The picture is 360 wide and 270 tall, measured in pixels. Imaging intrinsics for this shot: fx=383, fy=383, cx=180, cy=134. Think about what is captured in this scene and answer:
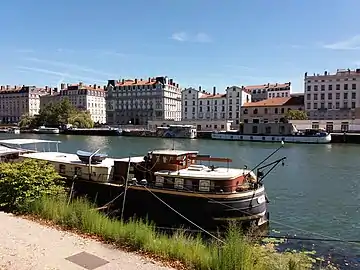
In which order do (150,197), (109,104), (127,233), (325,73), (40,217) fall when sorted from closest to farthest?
(127,233), (40,217), (150,197), (325,73), (109,104)

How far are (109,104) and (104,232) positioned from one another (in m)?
167

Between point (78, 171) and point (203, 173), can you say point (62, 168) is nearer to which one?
point (78, 171)

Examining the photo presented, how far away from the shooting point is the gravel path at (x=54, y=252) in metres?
9.39

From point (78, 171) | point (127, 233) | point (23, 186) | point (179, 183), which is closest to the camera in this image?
point (127, 233)

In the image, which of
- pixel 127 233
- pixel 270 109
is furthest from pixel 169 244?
pixel 270 109

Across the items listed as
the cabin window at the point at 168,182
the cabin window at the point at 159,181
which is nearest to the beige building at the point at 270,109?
the cabin window at the point at 159,181

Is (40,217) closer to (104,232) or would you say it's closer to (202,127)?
(104,232)

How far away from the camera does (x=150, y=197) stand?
1953 cm

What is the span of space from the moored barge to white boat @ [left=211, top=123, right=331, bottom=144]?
75.3 m

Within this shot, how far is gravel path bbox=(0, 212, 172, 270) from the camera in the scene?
9.39m

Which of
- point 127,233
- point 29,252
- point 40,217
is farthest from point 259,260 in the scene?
point 40,217

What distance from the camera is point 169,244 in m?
11.0

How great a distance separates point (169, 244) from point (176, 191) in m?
8.02

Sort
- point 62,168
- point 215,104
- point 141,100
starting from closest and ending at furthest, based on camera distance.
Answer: point 62,168, point 215,104, point 141,100
